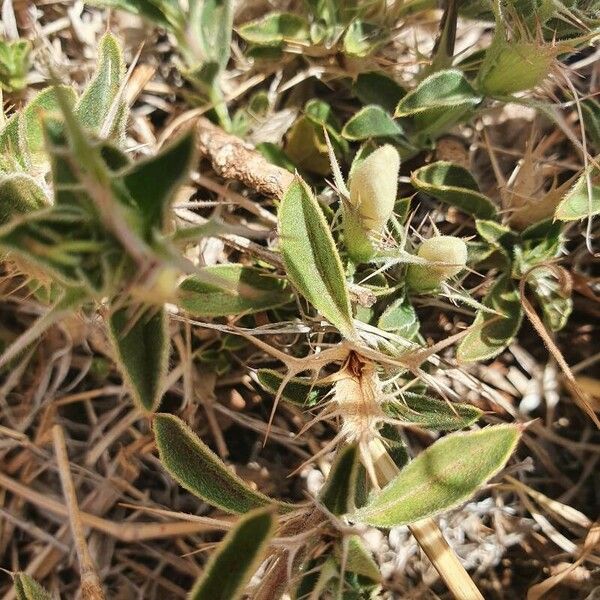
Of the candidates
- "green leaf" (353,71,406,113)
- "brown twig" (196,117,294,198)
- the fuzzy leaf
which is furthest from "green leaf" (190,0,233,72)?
"green leaf" (353,71,406,113)

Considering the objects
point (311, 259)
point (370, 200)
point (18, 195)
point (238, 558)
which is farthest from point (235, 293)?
point (238, 558)

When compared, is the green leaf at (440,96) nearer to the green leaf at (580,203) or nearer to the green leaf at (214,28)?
the green leaf at (580,203)

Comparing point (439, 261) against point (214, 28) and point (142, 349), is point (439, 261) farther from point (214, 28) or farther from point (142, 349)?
point (214, 28)

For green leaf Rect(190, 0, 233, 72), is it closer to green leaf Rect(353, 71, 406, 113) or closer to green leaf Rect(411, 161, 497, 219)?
green leaf Rect(353, 71, 406, 113)

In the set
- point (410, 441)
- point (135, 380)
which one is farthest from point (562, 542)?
point (135, 380)

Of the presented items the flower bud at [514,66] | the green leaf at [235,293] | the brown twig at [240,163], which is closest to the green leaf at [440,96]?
the flower bud at [514,66]

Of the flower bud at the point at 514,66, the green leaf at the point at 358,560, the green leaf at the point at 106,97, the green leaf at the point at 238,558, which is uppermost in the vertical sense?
the green leaf at the point at 106,97
